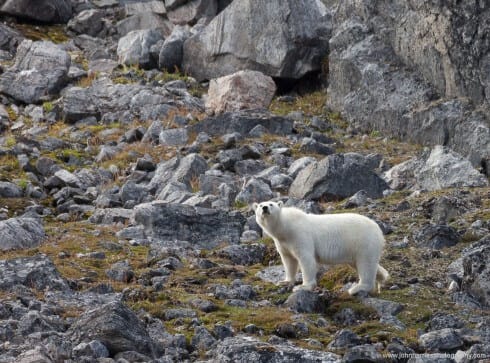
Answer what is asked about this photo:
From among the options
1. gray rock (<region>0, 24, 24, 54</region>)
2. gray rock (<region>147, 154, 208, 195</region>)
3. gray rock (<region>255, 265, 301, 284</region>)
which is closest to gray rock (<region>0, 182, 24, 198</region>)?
gray rock (<region>147, 154, 208, 195</region>)

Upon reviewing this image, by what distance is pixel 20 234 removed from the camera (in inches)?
722

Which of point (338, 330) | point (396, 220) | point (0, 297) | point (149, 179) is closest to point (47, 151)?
point (149, 179)

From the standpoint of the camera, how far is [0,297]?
44.8ft

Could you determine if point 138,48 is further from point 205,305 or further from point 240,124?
point 205,305

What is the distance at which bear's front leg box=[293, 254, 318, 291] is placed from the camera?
14.7 m

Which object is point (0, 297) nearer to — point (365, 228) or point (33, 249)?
point (33, 249)

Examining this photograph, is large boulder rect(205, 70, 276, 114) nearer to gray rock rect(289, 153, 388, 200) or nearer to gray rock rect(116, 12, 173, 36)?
gray rock rect(289, 153, 388, 200)

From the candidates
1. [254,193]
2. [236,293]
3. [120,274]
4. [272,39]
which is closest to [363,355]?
[236,293]

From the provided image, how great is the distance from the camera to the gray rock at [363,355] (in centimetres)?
1093

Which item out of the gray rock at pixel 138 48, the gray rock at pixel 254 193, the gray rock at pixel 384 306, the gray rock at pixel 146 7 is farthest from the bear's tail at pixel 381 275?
the gray rock at pixel 146 7

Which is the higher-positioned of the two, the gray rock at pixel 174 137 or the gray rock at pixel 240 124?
the gray rock at pixel 240 124

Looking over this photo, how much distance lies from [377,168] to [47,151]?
9.78 meters

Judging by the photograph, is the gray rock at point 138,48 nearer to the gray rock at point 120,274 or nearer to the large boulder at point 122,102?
the large boulder at point 122,102

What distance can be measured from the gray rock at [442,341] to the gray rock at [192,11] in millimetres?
31406
